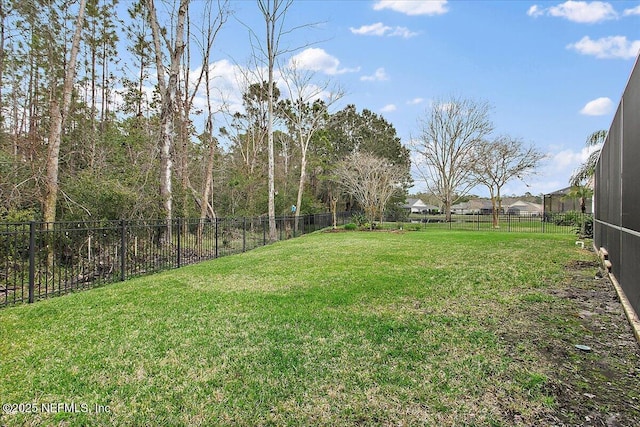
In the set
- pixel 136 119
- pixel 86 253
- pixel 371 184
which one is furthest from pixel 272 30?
pixel 86 253

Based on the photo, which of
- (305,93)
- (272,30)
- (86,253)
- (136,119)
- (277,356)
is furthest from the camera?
(305,93)

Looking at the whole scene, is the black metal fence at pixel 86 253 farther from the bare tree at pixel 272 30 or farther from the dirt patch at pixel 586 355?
the bare tree at pixel 272 30

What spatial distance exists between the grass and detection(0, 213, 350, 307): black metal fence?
0.95 meters

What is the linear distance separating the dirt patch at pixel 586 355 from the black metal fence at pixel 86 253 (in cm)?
612

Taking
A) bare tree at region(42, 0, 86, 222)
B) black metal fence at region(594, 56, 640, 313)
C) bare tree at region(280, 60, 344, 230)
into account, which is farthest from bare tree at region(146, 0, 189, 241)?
bare tree at region(280, 60, 344, 230)

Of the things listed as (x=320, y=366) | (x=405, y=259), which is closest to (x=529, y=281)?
(x=405, y=259)

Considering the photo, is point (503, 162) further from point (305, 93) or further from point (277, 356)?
point (277, 356)

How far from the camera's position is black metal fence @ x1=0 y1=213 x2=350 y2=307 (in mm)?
5230

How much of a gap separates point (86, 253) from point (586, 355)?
8.11 metres

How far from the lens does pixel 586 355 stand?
287 centimetres

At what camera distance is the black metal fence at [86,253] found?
523cm

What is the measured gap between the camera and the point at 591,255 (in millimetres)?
8602

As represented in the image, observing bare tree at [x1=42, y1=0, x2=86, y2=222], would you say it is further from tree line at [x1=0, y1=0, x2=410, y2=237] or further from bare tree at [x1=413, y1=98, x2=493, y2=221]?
A: bare tree at [x1=413, y1=98, x2=493, y2=221]

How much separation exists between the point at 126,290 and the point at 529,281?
255 inches
